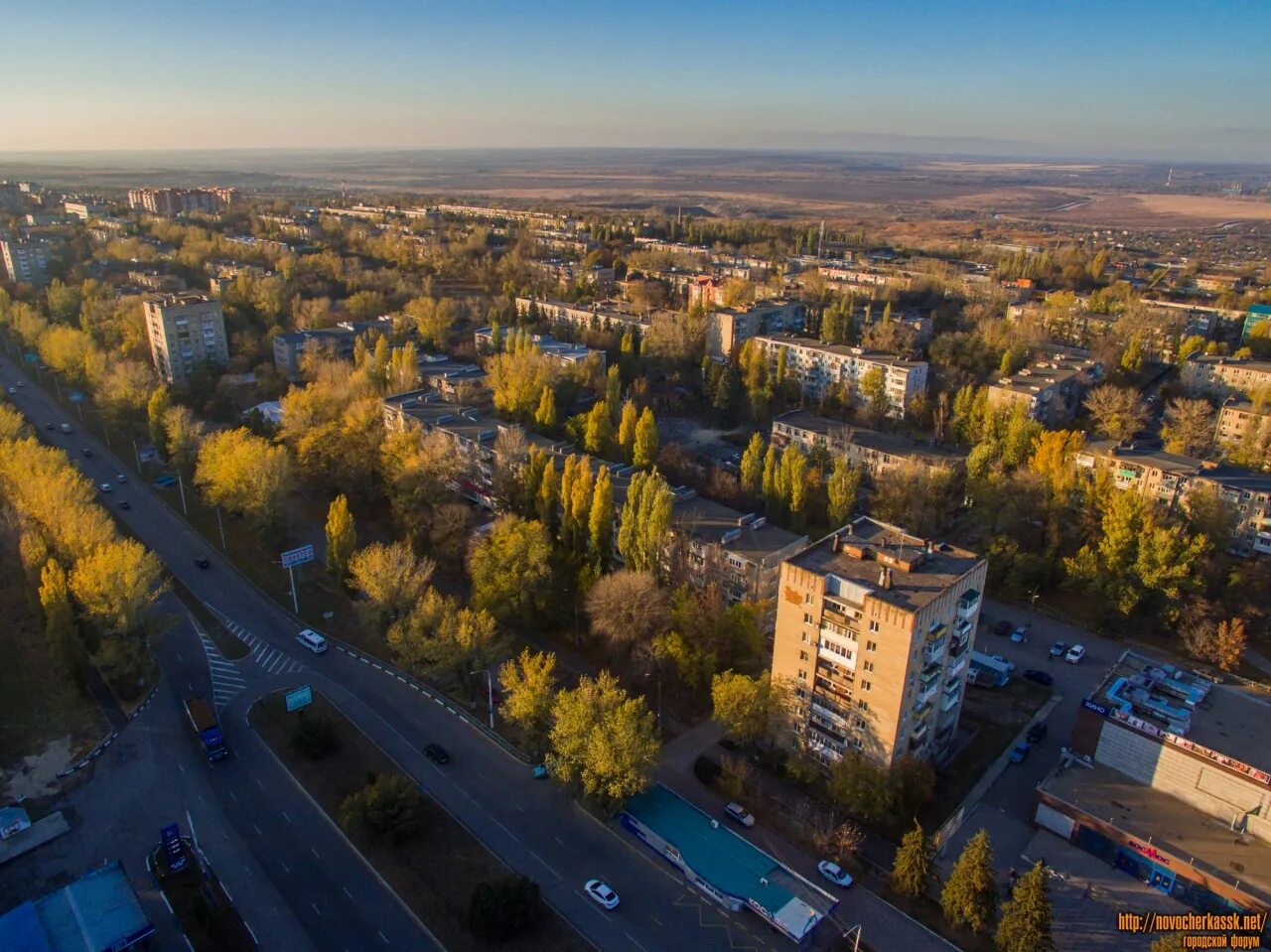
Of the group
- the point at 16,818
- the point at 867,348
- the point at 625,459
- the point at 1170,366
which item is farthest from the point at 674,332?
the point at 16,818

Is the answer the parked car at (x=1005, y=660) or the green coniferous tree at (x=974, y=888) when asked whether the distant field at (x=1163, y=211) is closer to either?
the parked car at (x=1005, y=660)

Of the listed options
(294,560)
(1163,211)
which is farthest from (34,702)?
(1163,211)

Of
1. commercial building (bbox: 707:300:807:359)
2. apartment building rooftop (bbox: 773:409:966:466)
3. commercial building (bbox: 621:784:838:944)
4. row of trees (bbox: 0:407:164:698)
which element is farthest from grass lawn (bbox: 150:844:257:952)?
commercial building (bbox: 707:300:807:359)

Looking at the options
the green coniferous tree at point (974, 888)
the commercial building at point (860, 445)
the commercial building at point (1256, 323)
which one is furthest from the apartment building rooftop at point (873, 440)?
the commercial building at point (1256, 323)

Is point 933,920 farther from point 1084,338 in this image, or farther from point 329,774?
point 1084,338

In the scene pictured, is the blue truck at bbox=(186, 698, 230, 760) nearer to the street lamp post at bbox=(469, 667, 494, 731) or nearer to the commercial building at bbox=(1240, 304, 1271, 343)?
the street lamp post at bbox=(469, 667, 494, 731)

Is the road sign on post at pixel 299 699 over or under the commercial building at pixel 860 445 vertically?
under
